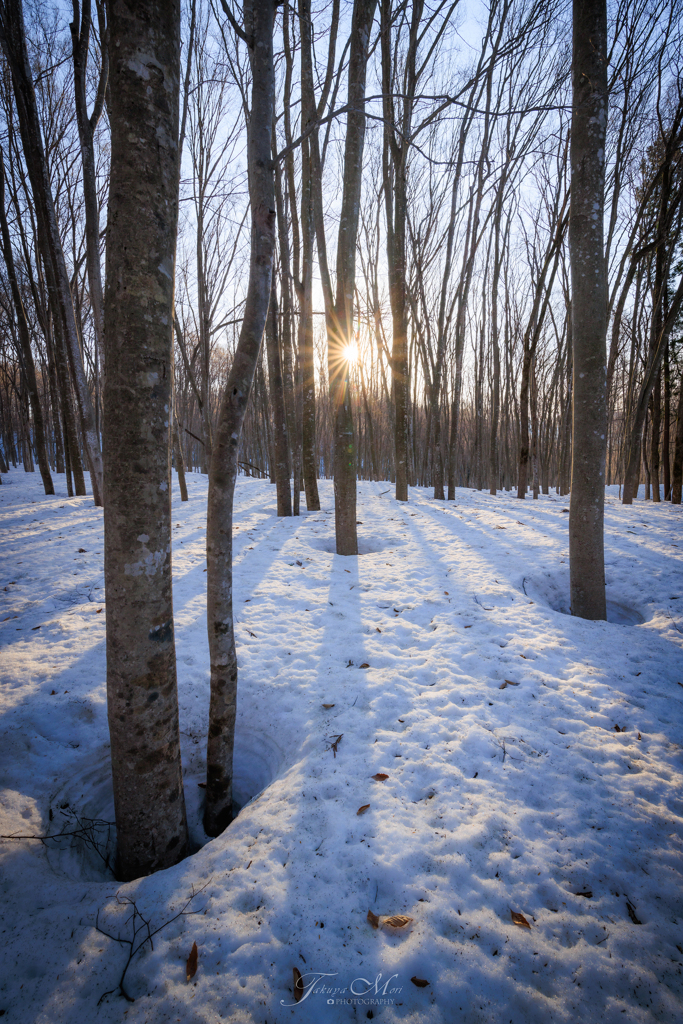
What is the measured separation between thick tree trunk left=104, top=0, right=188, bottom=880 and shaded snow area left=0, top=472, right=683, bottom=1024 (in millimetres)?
458

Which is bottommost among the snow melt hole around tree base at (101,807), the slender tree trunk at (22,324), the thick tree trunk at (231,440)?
the snow melt hole around tree base at (101,807)

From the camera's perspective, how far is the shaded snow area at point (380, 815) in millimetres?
1270

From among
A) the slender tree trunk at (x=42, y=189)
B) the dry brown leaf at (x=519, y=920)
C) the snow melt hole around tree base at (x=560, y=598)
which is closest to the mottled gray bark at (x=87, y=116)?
the slender tree trunk at (x=42, y=189)

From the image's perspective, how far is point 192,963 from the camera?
4.32ft

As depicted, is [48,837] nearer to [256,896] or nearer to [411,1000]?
[256,896]

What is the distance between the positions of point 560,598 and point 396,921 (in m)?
3.44

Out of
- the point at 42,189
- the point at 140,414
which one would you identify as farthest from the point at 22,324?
the point at 140,414

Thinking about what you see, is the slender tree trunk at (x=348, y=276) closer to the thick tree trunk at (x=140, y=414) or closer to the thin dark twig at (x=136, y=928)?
the thick tree trunk at (x=140, y=414)

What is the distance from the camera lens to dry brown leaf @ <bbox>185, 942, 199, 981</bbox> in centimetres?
129

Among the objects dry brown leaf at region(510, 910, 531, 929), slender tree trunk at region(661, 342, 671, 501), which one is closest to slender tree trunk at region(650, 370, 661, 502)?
slender tree trunk at region(661, 342, 671, 501)

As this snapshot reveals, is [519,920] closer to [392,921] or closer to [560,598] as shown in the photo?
[392,921]

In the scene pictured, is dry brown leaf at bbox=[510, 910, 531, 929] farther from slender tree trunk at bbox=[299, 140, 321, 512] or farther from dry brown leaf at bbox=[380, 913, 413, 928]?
slender tree trunk at bbox=[299, 140, 321, 512]

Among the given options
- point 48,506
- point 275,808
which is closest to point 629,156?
point 275,808

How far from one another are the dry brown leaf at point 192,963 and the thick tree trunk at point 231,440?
75 cm
